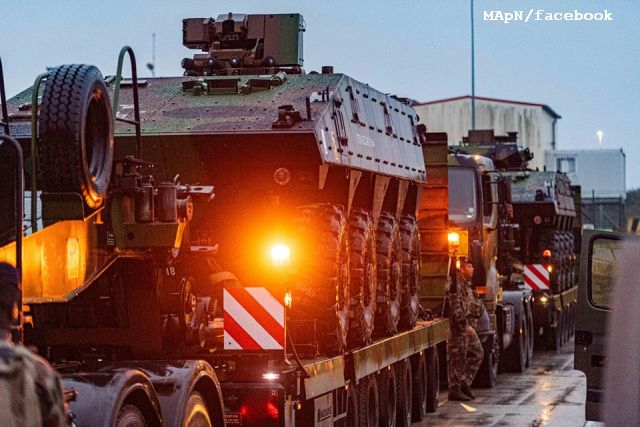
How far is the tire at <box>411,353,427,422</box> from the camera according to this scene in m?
18.6

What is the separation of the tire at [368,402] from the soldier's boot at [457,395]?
4751 mm

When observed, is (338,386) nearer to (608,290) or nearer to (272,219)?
(272,219)

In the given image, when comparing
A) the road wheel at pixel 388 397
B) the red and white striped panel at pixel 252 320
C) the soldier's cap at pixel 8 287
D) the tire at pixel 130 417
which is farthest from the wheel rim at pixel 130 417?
the road wheel at pixel 388 397

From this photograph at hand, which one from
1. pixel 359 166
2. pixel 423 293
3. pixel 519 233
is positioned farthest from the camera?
pixel 519 233

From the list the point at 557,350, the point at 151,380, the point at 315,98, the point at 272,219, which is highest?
the point at 315,98

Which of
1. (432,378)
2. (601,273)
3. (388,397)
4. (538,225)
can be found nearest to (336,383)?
(601,273)

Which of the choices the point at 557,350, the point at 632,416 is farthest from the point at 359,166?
the point at 557,350

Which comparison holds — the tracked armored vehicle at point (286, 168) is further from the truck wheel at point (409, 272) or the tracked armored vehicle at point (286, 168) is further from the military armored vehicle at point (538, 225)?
the military armored vehicle at point (538, 225)

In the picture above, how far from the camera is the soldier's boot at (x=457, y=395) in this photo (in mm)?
20953

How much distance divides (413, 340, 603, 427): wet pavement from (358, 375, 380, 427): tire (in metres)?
1.92

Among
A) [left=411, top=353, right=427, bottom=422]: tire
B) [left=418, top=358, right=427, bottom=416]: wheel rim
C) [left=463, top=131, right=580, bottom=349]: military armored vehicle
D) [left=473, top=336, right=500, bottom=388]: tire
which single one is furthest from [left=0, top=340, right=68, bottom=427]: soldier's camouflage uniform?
[left=463, top=131, right=580, bottom=349]: military armored vehicle

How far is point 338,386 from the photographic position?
542 inches

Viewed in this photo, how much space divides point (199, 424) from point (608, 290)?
173 inches

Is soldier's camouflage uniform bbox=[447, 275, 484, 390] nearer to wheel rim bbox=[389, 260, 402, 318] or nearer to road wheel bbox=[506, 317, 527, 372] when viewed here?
wheel rim bbox=[389, 260, 402, 318]
